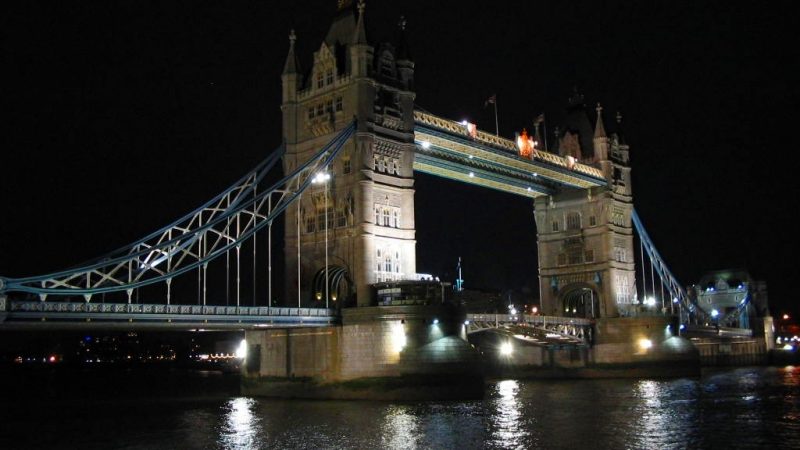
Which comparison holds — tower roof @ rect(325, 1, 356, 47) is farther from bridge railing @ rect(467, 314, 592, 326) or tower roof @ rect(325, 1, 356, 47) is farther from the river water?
the river water

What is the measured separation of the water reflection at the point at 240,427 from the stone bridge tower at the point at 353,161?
8762 millimetres

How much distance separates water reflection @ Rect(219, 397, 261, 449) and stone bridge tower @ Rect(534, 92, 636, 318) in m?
41.3

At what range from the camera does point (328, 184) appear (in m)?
57.8

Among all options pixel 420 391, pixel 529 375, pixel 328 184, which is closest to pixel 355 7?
pixel 328 184

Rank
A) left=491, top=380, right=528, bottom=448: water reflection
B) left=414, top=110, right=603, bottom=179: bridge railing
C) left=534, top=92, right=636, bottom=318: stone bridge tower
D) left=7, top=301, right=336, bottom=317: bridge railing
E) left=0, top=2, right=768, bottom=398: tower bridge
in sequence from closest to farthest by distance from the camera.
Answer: left=491, top=380, right=528, bottom=448: water reflection, left=7, top=301, right=336, bottom=317: bridge railing, left=0, top=2, right=768, bottom=398: tower bridge, left=414, top=110, right=603, bottom=179: bridge railing, left=534, top=92, right=636, bottom=318: stone bridge tower

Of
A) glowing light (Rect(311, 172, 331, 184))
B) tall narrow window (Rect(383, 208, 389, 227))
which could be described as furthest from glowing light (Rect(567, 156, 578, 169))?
glowing light (Rect(311, 172, 331, 184))

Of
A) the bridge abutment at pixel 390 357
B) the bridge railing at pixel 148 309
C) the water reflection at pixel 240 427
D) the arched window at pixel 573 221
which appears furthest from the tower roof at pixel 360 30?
the arched window at pixel 573 221

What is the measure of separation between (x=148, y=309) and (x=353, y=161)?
18.8 metres

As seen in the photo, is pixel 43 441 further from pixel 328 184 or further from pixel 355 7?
pixel 355 7

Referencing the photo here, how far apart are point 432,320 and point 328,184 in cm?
1275

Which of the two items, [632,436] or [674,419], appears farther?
[674,419]

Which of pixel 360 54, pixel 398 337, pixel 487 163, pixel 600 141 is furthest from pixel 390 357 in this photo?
pixel 600 141

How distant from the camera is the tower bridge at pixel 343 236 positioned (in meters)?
44.8

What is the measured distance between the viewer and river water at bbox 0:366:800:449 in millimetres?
35875
